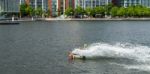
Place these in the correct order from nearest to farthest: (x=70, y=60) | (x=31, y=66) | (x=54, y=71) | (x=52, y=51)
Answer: (x=54, y=71) → (x=31, y=66) → (x=70, y=60) → (x=52, y=51)

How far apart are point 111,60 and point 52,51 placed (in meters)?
17.4

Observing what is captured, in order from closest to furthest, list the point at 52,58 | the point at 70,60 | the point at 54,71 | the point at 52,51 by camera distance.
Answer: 1. the point at 54,71
2. the point at 70,60
3. the point at 52,58
4. the point at 52,51

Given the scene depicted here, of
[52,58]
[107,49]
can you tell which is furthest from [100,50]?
[52,58]

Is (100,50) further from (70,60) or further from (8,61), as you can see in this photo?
(8,61)

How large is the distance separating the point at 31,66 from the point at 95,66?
23.7 ft

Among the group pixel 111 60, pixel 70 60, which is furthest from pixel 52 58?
pixel 111 60

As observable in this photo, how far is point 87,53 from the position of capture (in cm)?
6191

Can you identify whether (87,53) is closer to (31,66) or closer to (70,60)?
(70,60)

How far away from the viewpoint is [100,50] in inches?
2458

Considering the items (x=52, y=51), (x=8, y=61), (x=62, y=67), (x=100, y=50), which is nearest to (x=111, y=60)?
(x=100, y=50)

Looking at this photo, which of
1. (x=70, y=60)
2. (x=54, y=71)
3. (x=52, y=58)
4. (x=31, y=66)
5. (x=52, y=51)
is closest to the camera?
(x=54, y=71)

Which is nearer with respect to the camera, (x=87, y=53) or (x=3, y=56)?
(x=87, y=53)

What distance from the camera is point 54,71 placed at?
52906 mm

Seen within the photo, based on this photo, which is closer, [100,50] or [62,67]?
[62,67]
